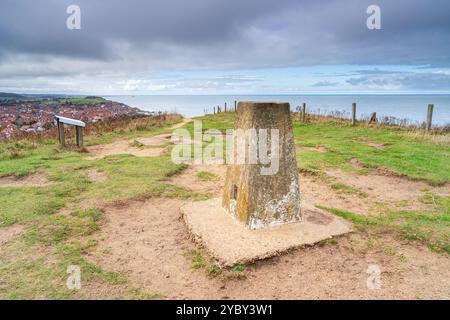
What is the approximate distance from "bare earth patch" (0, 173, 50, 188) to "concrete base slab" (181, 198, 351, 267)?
4.11 m

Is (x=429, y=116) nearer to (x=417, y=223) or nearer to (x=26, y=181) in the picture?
(x=417, y=223)

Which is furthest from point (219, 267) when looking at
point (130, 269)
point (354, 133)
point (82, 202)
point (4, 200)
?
point (354, 133)

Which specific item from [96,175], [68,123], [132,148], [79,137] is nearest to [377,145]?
[132,148]

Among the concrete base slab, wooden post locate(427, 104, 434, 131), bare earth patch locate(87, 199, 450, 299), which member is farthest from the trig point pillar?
wooden post locate(427, 104, 434, 131)

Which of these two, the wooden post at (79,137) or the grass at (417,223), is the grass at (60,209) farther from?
the grass at (417,223)

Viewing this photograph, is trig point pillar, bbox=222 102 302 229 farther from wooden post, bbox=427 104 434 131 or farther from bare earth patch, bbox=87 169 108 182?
wooden post, bbox=427 104 434 131

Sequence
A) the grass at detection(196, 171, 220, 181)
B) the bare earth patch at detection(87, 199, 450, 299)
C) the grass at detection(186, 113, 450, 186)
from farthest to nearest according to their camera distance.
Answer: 1. the grass at detection(186, 113, 450, 186)
2. the grass at detection(196, 171, 220, 181)
3. the bare earth patch at detection(87, 199, 450, 299)

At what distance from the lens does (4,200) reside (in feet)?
20.4

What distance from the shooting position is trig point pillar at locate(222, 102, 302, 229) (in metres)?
4.59

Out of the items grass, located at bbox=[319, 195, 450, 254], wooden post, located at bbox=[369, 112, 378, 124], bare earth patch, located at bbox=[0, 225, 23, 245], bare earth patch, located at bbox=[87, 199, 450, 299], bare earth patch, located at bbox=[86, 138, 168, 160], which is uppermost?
wooden post, located at bbox=[369, 112, 378, 124]

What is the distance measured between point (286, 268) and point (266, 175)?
129 cm

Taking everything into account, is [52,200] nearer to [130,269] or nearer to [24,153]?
[130,269]

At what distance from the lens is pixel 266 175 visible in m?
4.64

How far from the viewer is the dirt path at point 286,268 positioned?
141 inches
